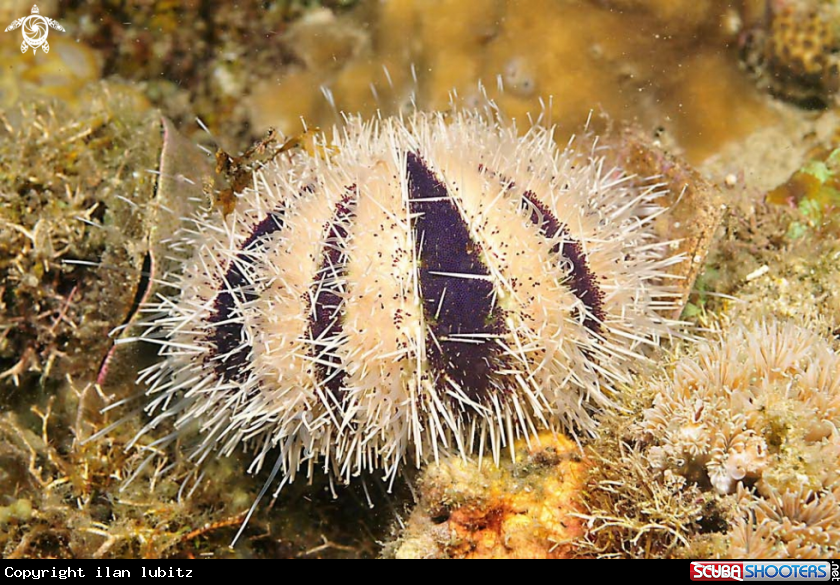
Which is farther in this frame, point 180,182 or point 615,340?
point 180,182

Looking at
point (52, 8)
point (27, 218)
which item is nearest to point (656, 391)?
point (27, 218)

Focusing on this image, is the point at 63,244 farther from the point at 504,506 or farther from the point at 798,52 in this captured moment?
the point at 798,52

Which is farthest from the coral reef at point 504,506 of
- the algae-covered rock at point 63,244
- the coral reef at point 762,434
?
the algae-covered rock at point 63,244

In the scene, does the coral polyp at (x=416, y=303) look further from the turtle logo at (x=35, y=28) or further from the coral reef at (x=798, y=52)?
the turtle logo at (x=35, y=28)

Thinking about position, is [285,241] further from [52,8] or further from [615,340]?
[52,8]

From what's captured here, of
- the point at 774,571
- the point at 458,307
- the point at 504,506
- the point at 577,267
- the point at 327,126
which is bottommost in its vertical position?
the point at 774,571

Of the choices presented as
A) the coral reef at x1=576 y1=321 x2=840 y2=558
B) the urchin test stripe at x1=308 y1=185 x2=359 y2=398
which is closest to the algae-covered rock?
the urchin test stripe at x1=308 y1=185 x2=359 y2=398

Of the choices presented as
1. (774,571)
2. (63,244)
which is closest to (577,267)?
(774,571)
